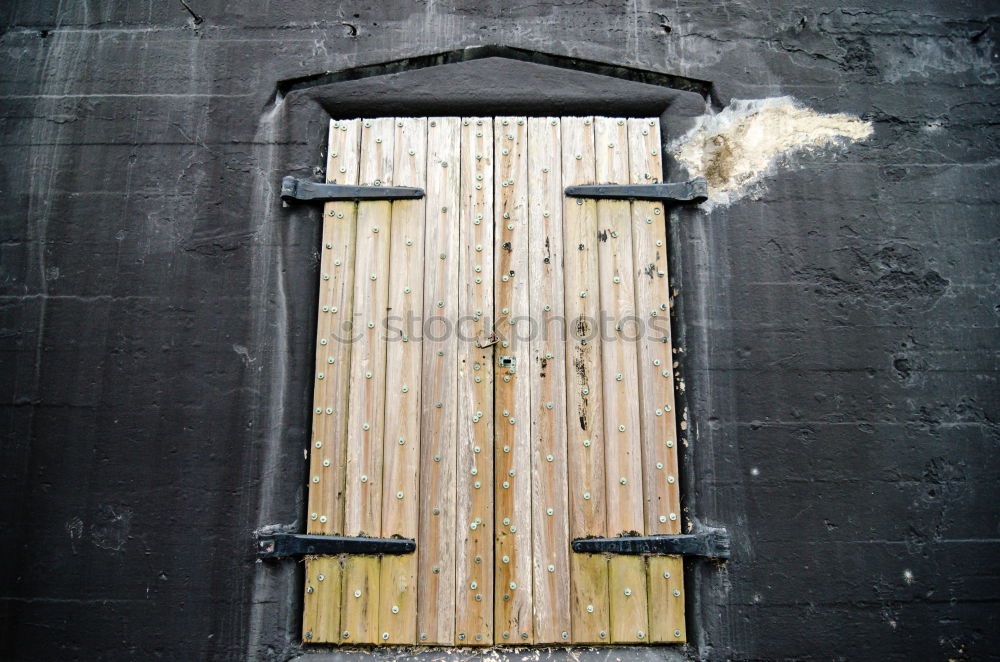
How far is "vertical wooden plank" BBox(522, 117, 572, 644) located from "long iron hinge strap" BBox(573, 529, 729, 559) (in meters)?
0.11

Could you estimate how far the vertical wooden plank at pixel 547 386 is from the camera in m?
2.72

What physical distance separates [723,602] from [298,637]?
5.87 feet

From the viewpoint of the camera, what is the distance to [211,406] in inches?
113

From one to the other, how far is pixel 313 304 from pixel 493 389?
2.96ft

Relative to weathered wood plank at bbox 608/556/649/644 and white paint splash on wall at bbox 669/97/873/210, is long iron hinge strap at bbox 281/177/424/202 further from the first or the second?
weathered wood plank at bbox 608/556/649/644

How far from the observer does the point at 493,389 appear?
287 centimetres

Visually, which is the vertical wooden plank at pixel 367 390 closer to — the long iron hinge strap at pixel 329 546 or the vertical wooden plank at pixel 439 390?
the long iron hinge strap at pixel 329 546

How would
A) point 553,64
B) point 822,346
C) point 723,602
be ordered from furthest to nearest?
point 553,64
point 822,346
point 723,602

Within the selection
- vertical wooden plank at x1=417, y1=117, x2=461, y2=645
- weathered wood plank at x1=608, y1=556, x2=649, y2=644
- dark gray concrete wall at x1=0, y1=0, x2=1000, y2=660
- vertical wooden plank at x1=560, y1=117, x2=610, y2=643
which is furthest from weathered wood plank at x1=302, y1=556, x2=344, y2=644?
weathered wood plank at x1=608, y1=556, x2=649, y2=644

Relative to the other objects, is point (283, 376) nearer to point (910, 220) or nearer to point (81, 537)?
point (81, 537)

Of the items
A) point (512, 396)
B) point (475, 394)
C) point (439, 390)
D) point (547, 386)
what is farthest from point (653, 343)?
point (439, 390)

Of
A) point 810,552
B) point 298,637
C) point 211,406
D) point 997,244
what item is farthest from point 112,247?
point 997,244

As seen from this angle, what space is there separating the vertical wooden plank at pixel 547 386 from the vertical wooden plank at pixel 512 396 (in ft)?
0.10

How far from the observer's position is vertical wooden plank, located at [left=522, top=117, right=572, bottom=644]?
8.93ft
